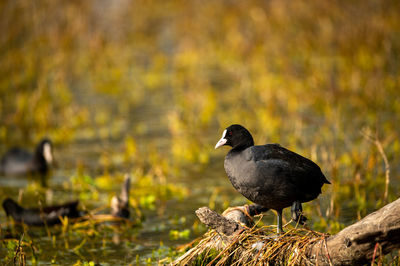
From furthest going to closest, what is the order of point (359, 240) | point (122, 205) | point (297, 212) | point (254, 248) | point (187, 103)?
point (187, 103), point (122, 205), point (297, 212), point (254, 248), point (359, 240)

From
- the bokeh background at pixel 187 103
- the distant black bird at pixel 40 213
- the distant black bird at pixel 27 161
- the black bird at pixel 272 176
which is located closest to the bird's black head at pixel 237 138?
the black bird at pixel 272 176

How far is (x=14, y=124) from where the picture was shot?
11570 mm

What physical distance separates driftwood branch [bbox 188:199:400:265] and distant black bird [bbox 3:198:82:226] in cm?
274

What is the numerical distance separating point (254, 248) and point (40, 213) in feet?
9.96

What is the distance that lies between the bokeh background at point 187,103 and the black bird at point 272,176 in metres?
1.46

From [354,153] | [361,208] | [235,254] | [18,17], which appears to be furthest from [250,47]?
[235,254]

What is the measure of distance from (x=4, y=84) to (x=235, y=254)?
9.20m

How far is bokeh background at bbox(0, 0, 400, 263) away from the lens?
732 cm

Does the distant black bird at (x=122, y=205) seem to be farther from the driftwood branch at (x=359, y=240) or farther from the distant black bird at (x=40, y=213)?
the driftwood branch at (x=359, y=240)

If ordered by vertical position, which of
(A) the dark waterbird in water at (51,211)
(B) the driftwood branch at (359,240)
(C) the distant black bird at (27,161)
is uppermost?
(C) the distant black bird at (27,161)

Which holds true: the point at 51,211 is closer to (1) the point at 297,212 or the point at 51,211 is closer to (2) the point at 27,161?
(2) the point at 27,161

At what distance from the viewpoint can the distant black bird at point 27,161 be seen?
371 inches

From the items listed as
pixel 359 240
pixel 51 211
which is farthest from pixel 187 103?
pixel 359 240

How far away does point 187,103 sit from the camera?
12.1 metres
